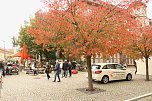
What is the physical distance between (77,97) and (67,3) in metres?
5.24

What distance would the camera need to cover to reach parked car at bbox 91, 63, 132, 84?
16688 millimetres

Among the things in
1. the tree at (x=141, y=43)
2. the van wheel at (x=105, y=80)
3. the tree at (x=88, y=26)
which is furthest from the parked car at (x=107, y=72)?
the tree at (x=88, y=26)

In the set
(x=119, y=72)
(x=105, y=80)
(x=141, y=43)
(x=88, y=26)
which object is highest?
(x=88, y=26)

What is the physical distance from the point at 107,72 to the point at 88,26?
586 centimetres

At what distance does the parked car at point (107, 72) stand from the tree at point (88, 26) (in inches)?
159

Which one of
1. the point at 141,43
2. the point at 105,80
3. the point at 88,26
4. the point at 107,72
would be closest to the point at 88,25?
the point at 88,26

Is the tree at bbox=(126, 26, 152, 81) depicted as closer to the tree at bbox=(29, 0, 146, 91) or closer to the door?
the door

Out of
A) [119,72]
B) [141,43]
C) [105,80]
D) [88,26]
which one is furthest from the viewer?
[119,72]

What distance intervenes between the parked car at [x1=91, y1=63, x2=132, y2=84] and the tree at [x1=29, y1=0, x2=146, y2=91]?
403cm

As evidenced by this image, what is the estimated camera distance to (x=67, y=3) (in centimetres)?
1265

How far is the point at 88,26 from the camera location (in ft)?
40.4

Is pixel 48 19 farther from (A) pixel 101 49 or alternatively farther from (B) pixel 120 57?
(B) pixel 120 57

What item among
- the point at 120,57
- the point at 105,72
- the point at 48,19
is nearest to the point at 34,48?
the point at 120,57

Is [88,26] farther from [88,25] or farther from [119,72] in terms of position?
[119,72]
